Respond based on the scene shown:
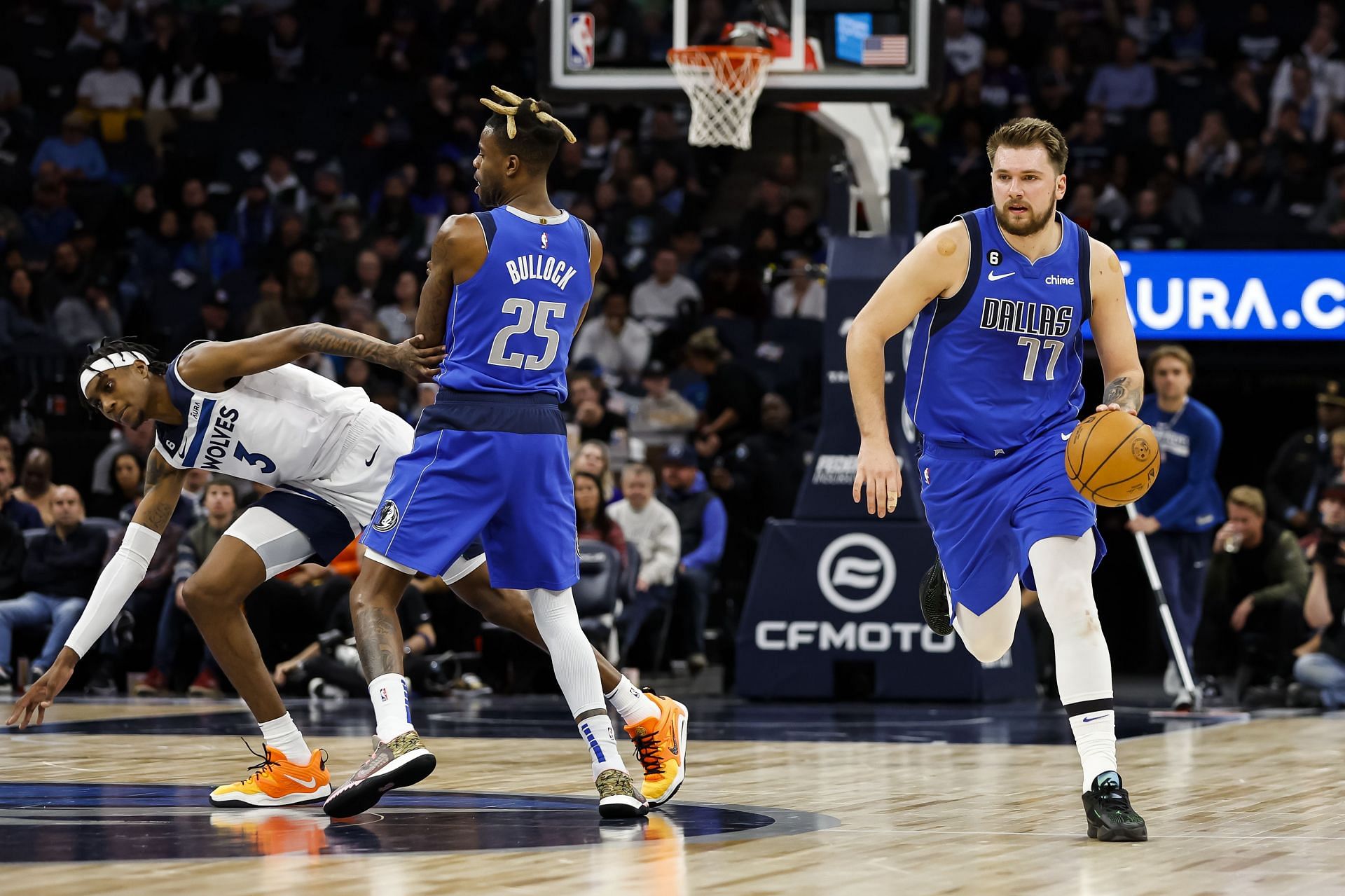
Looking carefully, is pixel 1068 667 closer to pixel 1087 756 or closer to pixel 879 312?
pixel 1087 756

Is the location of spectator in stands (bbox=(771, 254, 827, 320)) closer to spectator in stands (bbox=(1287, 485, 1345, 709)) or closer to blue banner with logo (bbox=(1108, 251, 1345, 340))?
blue banner with logo (bbox=(1108, 251, 1345, 340))

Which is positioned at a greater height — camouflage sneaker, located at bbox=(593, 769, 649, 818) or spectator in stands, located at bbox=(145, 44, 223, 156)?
spectator in stands, located at bbox=(145, 44, 223, 156)

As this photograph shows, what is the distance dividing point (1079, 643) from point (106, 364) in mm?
3203

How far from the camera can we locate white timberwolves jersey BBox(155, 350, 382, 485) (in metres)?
6.21

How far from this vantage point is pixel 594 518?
12625 millimetres

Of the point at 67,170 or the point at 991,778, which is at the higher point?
the point at 67,170

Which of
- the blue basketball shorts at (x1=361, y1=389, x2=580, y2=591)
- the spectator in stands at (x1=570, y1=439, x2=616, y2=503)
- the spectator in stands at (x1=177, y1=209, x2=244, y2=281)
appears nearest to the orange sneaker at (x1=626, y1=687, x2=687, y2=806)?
the blue basketball shorts at (x1=361, y1=389, x2=580, y2=591)

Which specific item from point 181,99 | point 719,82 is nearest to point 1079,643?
point 719,82

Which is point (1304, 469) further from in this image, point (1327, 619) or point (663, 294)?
point (663, 294)

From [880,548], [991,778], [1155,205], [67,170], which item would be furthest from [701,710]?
[67,170]

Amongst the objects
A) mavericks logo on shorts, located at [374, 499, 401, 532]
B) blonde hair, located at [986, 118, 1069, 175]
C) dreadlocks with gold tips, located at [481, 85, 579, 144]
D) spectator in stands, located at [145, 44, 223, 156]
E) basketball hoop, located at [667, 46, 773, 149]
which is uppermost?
spectator in stands, located at [145, 44, 223, 156]

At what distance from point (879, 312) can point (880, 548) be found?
576 centimetres

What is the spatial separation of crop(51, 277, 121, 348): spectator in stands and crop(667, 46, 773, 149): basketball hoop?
24.1 ft

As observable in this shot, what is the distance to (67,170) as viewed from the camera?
1872 centimetres
